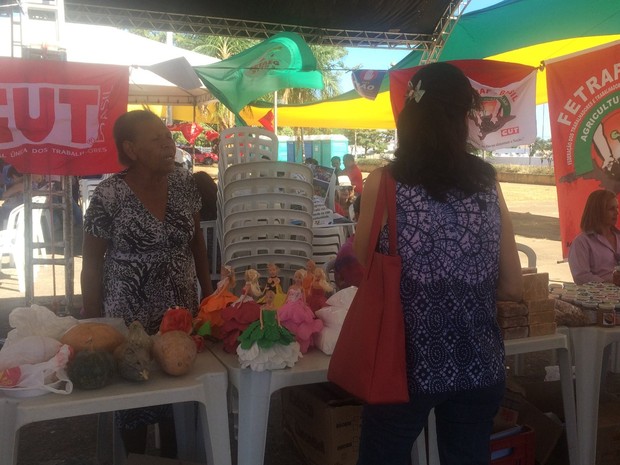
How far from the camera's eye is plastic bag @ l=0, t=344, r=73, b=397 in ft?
5.80

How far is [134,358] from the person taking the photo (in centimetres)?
187

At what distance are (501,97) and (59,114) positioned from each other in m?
3.75

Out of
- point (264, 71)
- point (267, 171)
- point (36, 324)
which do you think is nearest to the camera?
point (36, 324)

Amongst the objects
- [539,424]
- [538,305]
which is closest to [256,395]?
[538,305]

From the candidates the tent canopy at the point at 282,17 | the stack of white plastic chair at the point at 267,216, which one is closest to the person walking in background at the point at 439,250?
the stack of white plastic chair at the point at 267,216

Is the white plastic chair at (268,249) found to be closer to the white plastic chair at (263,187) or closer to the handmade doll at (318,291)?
the white plastic chair at (263,187)

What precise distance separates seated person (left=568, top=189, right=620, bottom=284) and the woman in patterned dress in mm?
2882

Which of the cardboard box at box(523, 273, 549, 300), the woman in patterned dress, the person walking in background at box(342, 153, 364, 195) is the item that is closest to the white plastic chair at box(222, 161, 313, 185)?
the woman in patterned dress

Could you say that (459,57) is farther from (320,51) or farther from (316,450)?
(320,51)

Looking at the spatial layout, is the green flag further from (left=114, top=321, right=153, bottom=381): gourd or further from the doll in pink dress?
(left=114, top=321, right=153, bottom=381): gourd

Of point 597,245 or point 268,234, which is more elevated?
point 268,234

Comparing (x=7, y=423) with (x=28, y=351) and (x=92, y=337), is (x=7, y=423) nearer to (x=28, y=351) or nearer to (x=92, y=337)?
(x=28, y=351)

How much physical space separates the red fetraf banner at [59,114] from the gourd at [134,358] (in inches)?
109

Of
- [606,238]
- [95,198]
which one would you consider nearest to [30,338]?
[95,198]
